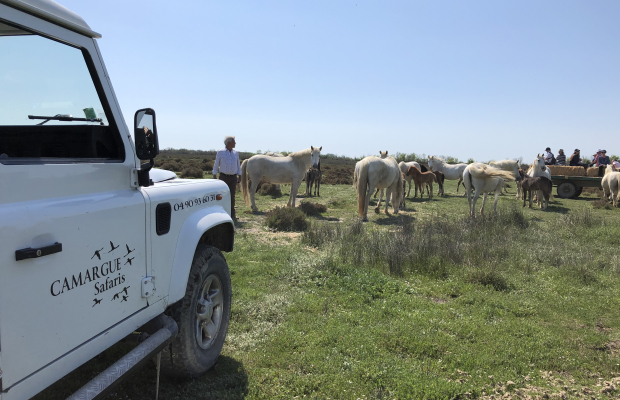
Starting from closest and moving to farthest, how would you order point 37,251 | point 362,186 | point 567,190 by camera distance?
1. point 37,251
2. point 362,186
3. point 567,190

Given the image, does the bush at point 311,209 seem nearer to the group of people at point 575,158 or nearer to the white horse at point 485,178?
the white horse at point 485,178

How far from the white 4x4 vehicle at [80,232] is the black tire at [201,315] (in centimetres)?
2

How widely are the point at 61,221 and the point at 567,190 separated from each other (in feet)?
78.1

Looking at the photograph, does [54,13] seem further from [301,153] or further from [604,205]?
[604,205]

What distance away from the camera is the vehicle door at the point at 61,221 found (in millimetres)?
1534

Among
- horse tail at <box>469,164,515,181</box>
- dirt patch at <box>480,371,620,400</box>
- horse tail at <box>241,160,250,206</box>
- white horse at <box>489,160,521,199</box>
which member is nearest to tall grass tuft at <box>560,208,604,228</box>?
horse tail at <box>469,164,515,181</box>

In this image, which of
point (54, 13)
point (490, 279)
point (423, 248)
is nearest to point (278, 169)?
point (423, 248)

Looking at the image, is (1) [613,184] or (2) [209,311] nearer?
(2) [209,311]

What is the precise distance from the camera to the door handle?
4.94ft

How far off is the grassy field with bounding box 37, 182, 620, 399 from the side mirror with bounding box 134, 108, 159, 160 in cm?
192

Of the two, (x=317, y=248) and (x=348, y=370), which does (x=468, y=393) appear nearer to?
(x=348, y=370)

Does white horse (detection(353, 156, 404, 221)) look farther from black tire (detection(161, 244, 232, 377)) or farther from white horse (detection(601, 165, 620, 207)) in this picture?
white horse (detection(601, 165, 620, 207))

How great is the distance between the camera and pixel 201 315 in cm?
309

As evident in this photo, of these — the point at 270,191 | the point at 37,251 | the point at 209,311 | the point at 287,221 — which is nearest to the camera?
the point at 37,251
